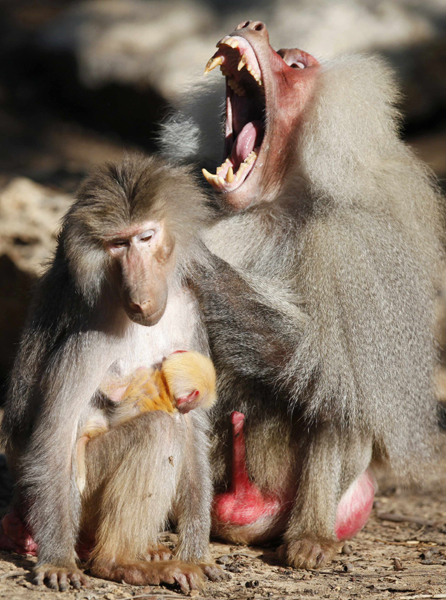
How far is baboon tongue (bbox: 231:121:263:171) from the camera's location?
376cm

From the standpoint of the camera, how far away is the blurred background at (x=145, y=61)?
28.1 feet

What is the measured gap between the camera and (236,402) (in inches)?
138

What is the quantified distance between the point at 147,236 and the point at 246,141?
1.14 m

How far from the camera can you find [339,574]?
3.27 meters

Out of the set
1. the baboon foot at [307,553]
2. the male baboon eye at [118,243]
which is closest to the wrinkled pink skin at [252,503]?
the baboon foot at [307,553]

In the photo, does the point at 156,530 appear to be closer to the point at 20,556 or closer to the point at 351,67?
the point at 20,556

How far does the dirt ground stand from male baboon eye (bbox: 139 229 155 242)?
1.18 metres

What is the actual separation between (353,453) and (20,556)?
141 cm

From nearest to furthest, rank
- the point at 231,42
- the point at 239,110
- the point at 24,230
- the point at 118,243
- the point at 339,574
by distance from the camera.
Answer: the point at 118,243
the point at 339,574
the point at 231,42
the point at 239,110
the point at 24,230

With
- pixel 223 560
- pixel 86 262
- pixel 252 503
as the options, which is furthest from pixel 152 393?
pixel 252 503

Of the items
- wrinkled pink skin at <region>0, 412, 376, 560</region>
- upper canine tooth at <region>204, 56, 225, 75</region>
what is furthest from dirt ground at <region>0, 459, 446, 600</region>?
upper canine tooth at <region>204, 56, 225, 75</region>

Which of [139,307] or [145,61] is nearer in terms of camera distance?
[139,307]

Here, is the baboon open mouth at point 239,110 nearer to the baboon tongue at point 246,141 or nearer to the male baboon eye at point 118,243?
the baboon tongue at point 246,141

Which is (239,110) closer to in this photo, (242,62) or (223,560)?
(242,62)
